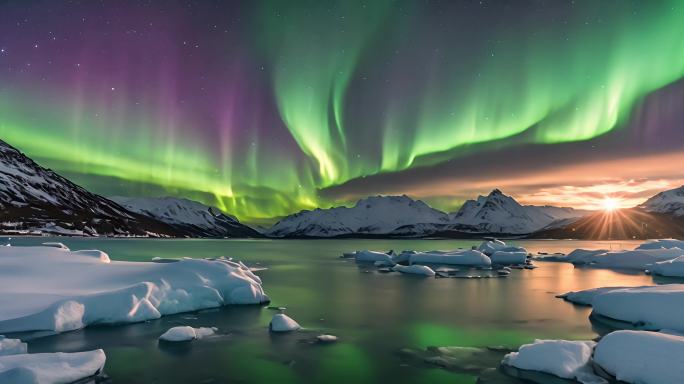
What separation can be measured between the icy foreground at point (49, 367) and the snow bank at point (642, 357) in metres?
16.1

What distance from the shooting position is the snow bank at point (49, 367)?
38.5ft

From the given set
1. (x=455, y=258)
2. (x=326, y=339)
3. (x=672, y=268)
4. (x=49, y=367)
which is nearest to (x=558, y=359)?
(x=326, y=339)

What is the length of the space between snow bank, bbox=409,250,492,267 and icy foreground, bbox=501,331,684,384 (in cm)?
5513

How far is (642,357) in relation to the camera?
13.5m

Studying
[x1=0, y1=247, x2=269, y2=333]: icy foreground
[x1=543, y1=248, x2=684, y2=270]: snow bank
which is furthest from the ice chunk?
[x1=0, y1=247, x2=269, y2=333]: icy foreground

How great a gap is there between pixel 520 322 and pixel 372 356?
468 inches

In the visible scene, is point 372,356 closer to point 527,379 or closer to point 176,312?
point 527,379

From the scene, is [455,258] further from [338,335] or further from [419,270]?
[338,335]

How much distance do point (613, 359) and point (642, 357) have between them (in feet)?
2.82

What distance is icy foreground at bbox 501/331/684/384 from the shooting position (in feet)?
42.2

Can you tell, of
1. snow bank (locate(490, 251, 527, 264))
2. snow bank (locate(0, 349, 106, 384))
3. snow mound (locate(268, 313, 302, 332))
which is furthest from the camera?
snow bank (locate(490, 251, 527, 264))

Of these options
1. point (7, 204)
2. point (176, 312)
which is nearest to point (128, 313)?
point (176, 312)

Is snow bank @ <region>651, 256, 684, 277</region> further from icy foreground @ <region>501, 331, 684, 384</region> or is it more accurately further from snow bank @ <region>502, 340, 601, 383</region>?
snow bank @ <region>502, 340, 601, 383</region>

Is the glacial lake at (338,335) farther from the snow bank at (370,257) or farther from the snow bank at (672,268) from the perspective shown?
the snow bank at (370,257)
